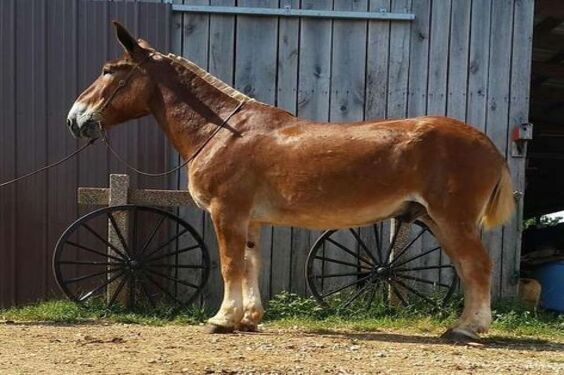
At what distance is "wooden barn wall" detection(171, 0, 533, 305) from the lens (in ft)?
24.2

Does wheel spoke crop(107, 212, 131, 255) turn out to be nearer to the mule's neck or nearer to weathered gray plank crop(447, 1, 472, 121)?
the mule's neck

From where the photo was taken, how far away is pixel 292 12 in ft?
24.0

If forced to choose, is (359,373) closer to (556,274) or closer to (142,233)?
(142,233)

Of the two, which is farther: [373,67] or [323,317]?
[373,67]

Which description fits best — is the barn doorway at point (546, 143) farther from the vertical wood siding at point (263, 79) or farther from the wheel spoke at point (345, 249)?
the wheel spoke at point (345, 249)

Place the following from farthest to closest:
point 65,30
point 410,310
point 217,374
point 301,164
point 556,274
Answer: point 556,274
point 65,30
point 410,310
point 301,164
point 217,374

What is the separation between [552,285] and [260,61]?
169 inches

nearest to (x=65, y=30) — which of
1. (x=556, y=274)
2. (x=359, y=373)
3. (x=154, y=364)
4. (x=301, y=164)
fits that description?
(x=301, y=164)

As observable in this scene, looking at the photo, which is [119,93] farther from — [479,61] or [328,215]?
[479,61]

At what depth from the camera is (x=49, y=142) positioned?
23.8 feet

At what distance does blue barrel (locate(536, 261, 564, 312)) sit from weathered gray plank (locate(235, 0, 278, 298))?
130 inches

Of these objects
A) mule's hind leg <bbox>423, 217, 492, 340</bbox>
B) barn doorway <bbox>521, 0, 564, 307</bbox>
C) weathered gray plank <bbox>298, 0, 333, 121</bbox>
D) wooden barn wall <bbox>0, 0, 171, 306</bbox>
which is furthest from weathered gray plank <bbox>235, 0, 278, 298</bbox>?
barn doorway <bbox>521, 0, 564, 307</bbox>

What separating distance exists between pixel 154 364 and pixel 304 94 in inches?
151

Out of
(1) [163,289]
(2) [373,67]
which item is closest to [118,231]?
(1) [163,289]
